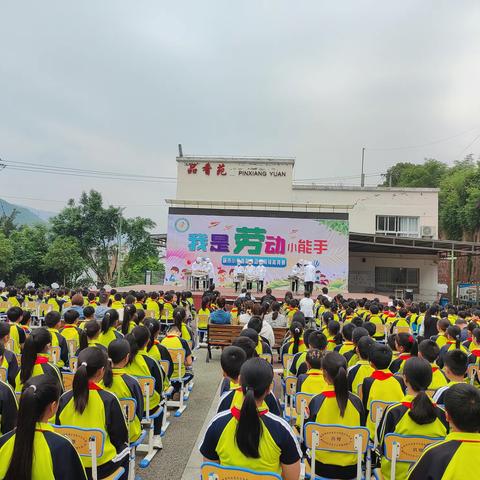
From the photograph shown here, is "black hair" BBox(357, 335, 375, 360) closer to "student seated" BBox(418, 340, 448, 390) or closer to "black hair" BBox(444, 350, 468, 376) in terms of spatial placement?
"student seated" BBox(418, 340, 448, 390)

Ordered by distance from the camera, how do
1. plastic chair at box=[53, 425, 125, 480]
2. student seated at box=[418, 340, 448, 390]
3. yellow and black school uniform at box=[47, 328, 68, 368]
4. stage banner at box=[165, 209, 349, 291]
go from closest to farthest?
plastic chair at box=[53, 425, 125, 480] < student seated at box=[418, 340, 448, 390] < yellow and black school uniform at box=[47, 328, 68, 368] < stage banner at box=[165, 209, 349, 291]

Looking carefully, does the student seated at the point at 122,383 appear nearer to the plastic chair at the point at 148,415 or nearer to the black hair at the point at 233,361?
the plastic chair at the point at 148,415

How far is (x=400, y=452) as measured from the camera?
238 cm

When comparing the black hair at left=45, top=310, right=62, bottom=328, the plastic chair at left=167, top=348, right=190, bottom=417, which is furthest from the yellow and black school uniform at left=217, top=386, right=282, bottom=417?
the black hair at left=45, top=310, right=62, bottom=328

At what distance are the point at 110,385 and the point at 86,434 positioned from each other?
0.66m

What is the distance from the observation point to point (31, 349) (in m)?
3.36

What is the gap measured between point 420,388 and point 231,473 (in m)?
1.40

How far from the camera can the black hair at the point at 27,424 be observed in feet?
5.40

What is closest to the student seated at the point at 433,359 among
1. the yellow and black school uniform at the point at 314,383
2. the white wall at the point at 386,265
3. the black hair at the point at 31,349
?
the yellow and black school uniform at the point at 314,383

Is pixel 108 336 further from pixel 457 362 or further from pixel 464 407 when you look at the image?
pixel 464 407

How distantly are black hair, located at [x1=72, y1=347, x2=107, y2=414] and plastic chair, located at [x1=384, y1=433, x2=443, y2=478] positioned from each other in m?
1.84

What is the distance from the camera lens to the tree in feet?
67.6

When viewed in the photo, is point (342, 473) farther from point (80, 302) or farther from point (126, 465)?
point (80, 302)

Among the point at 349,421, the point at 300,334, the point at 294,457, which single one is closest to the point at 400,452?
the point at 349,421
